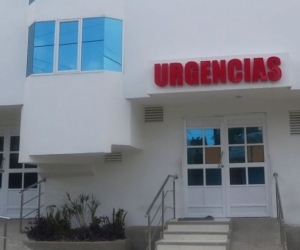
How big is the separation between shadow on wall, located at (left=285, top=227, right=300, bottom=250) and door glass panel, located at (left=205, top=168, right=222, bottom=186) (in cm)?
208

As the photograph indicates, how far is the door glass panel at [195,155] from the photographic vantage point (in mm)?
12633

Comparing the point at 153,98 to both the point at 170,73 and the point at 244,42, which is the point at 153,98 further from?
the point at 244,42

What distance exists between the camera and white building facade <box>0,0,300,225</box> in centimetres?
1140

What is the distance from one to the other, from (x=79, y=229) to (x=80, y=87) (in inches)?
131

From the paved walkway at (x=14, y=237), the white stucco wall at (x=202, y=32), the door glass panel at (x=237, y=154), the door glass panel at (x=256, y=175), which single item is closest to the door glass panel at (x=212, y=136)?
the door glass panel at (x=237, y=154)

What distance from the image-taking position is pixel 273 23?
37.7ft

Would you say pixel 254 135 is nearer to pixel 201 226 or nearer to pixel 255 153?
pixel 255 153

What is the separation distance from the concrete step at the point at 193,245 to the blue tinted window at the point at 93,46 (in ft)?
14.3

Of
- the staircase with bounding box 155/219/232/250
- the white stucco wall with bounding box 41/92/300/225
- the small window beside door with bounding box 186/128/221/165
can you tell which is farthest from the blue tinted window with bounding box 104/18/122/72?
the staircase with bounding box 155/219/232/250

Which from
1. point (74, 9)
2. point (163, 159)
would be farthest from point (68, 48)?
point (163, 159)

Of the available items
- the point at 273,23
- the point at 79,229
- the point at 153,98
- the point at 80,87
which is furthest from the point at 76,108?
the point at 273,23

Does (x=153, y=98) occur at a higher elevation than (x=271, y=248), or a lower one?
higher

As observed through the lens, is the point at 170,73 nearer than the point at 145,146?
Yes

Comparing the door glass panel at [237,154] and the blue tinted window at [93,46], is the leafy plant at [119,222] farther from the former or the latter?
the blue tinted window at [93,46]
